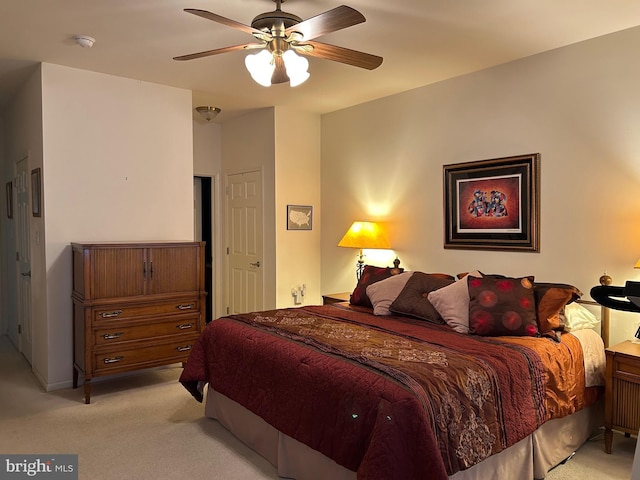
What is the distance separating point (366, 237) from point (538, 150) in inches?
67.8

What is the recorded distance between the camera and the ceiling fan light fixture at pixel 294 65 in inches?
105

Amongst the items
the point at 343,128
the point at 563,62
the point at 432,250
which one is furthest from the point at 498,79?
the point at 343,128

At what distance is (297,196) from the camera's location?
17.8ft

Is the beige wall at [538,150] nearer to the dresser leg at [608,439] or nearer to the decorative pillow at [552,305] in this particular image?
the decorative pillow at [552,305]

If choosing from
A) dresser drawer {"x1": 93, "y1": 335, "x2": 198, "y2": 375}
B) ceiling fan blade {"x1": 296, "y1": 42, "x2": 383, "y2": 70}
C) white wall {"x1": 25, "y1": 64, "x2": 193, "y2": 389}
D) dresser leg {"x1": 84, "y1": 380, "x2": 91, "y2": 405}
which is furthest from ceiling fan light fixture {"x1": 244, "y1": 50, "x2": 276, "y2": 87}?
dresser leg {"x1": 84, "y1": 380, "x2": 91, "y2": 405}

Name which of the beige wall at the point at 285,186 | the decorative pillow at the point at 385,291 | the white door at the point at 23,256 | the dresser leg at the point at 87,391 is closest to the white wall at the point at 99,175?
the white door at the point at 23,256

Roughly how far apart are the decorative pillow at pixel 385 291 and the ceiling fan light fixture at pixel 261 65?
1.82 metres

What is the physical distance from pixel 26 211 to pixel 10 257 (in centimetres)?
134

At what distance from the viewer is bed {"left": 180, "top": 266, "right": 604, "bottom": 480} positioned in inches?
79.8

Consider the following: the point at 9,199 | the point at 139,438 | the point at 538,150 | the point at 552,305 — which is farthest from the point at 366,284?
the point at 9,199

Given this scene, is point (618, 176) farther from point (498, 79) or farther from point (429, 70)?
point (429, 70)

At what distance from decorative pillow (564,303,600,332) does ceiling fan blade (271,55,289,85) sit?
2.33 metres

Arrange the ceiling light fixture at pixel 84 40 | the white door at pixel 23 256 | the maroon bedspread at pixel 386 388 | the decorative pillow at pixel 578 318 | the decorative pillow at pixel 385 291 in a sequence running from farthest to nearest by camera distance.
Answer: the white door at pixel 23 256, the decorative pillow at pixel 385 291, the ceiling light fixture at pixel 84 40, the decorative pillow at pixel 578 318, the maroon bedspread at pixel 386 388

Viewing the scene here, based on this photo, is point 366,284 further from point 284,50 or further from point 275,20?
point 275,20
